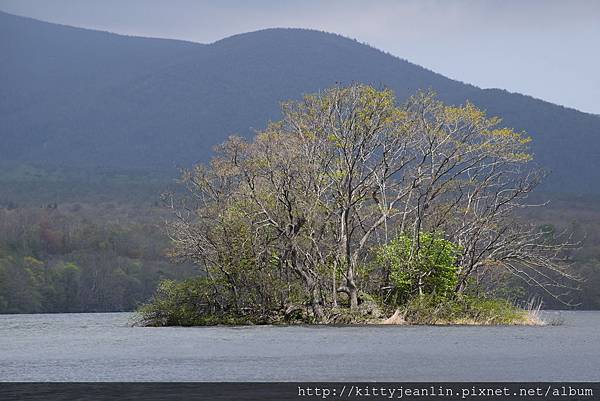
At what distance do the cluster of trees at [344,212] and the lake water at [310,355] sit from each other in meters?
3.14

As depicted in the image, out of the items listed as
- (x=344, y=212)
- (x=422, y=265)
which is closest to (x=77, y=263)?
(x=344, y=212)

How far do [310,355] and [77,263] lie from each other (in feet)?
351

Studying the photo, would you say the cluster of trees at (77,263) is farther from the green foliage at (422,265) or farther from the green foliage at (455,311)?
the green foliage at (455,311)

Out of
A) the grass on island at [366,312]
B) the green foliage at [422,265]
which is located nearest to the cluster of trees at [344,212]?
the green foliage at [422,265]

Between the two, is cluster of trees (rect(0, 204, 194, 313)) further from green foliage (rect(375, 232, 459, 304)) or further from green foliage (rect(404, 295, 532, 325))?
green foliage (rect(404, 295, 532, 325))

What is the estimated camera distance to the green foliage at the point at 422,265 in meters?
51.8

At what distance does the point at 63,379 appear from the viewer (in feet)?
91.6

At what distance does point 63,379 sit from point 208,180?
29.3 meters

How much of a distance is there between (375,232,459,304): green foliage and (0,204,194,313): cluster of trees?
71381mm

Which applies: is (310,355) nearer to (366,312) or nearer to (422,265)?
(366,312)

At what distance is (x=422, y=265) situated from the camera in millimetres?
51875

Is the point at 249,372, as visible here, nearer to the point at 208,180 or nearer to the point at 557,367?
the point at 557,367

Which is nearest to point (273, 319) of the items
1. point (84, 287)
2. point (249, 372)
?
point (249, 372)

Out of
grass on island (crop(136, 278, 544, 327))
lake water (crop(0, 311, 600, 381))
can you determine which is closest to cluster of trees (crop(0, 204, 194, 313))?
grass on island (crop(136, 278, 544, 327))
